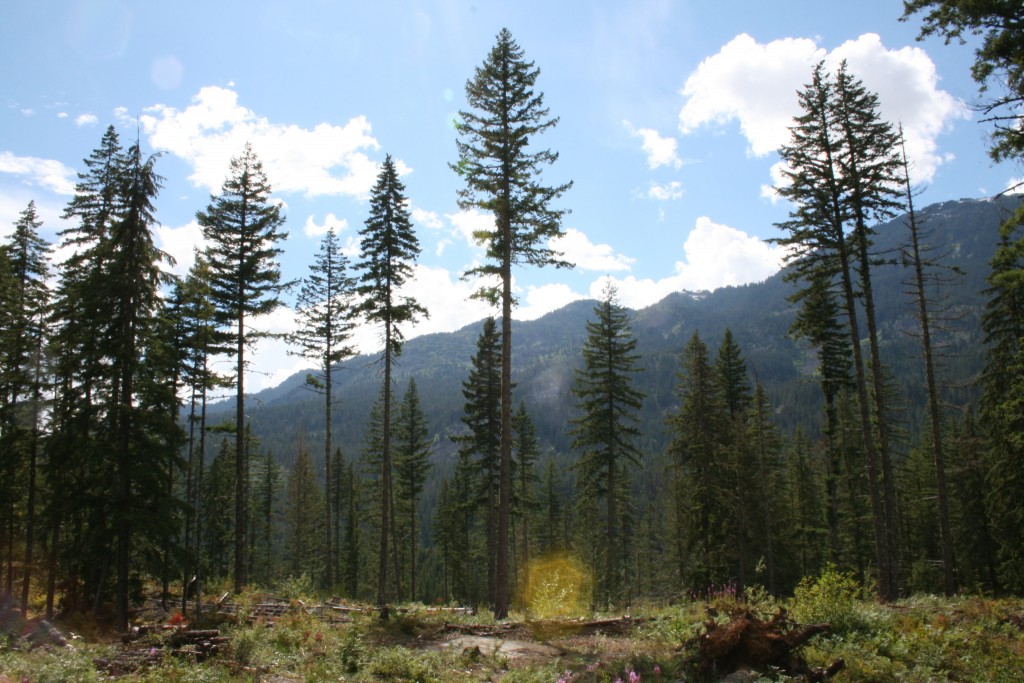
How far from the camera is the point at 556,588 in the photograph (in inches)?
717

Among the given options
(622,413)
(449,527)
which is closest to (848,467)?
(622,413)

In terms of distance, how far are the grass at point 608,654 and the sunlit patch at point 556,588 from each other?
2.42 meters

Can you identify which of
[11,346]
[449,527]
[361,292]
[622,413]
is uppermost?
[361,292]

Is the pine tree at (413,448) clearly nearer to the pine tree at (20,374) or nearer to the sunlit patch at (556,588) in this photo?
the sunlit patch at (556,588)

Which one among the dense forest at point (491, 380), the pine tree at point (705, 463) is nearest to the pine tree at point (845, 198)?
the dense forest at point (491, 380)

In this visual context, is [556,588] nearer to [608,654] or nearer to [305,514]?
[608,654]

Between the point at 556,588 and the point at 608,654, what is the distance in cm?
835

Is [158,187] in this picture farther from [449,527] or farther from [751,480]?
[449,527]

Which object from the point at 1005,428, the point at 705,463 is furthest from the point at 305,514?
the point at 1005,428

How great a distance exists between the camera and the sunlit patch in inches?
597

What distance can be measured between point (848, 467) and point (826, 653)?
27756 millimetres

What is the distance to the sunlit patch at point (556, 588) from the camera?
1516 cm

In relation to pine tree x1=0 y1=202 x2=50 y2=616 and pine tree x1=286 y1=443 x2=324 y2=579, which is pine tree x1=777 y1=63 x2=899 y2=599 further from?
pine tree x1=286 y1=443 x2=324 y2=579

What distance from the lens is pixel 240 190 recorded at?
22203 mm
